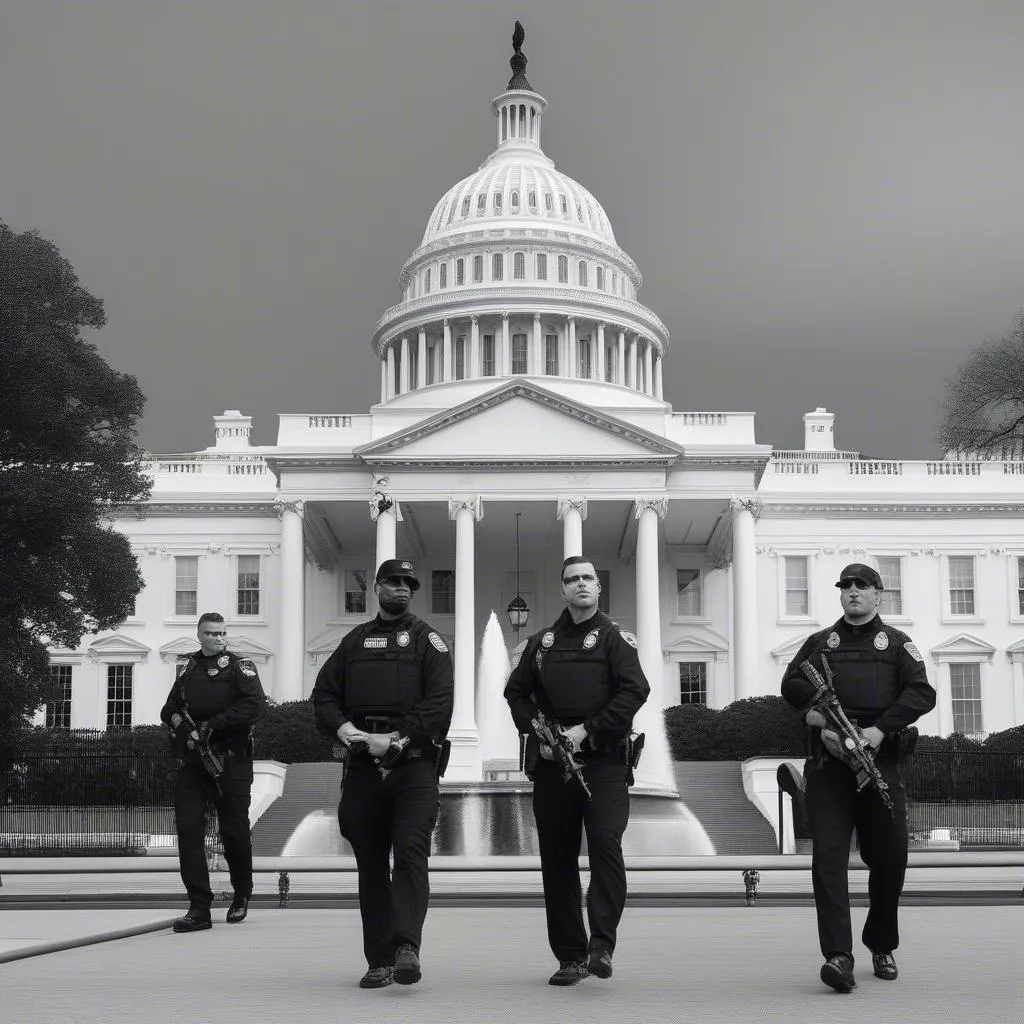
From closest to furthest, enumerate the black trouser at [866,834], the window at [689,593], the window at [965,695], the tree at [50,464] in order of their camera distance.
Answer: the black trouser at [866,834] < the tree at [50,464] < the window at [965,695] < the window at [689,593]

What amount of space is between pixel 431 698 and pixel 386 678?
11.1 inches

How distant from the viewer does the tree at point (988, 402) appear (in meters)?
54.6

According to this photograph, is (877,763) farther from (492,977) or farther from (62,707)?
(62,707)

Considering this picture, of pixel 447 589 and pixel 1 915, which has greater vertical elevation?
pixel 447 589

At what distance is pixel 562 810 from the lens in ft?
28.8

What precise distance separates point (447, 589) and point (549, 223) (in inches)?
1066

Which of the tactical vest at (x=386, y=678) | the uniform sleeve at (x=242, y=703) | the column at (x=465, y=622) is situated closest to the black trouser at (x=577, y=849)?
the tactical vest at (x=386, y=678)

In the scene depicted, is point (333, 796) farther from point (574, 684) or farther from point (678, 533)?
point (574, 684)

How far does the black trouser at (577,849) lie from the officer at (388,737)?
664mm

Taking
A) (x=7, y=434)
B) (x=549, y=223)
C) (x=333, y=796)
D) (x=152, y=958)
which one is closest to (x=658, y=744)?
(x=333, y=796)

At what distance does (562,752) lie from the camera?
863 cm

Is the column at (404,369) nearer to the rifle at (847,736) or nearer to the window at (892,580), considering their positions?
the window at (892,580)

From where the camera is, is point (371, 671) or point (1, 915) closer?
point (371, 671)

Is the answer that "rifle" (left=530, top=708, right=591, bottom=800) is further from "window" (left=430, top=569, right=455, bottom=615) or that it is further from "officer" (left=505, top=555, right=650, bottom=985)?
"window" (left=430, top=569, right=455, bottom=615)
